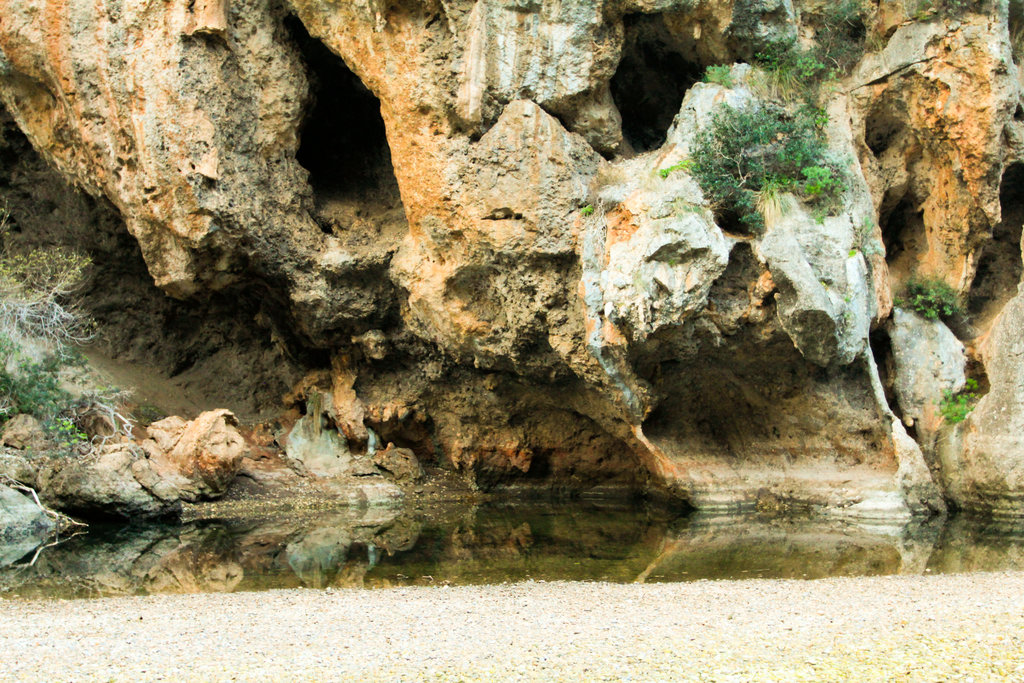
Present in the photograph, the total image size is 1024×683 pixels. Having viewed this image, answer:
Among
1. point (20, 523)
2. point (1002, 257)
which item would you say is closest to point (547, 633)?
point (20, 523)

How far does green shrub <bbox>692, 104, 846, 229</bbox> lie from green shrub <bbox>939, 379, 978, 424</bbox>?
11.2 ft

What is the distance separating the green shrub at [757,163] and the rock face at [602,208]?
0.77 feet

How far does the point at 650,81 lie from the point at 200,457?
31.9 ft

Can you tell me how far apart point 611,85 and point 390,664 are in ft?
38.0

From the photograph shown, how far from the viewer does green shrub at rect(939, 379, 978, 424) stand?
42.5 ft

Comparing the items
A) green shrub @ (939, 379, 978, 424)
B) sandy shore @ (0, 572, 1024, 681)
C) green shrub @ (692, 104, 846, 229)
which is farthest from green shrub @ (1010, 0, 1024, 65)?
sandy shore @ (0, 572, 1024, 681)

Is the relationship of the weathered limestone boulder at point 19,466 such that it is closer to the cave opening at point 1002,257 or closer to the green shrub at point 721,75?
the green shrub at point 721,75

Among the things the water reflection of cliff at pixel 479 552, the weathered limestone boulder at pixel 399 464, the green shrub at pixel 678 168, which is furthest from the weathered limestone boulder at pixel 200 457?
the green shrub at pixel 678 168

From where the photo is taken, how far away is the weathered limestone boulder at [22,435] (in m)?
13.3

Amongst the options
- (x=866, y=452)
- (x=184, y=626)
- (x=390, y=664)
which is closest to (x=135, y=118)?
(x=184, y=626)

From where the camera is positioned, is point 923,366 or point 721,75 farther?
point 923,366

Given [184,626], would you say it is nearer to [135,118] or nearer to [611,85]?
[135,118]

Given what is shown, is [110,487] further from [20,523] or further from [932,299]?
[932,299]

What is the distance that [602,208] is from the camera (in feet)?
41.7
